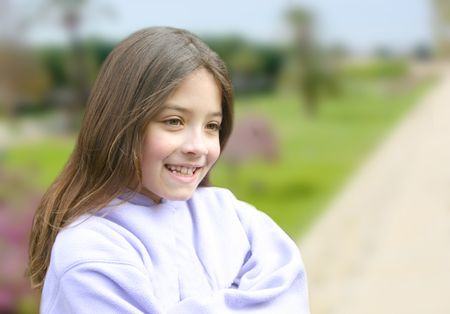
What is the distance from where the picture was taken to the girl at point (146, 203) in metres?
1.18

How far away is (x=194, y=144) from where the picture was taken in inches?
48.7

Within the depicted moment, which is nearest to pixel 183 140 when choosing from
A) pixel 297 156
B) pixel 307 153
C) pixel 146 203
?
pixel 146 203

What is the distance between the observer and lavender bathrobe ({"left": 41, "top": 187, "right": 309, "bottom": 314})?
46.2 inches

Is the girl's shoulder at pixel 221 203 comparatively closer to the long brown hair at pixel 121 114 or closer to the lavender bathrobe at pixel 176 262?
the lavender bathrobe at pixel 176 262

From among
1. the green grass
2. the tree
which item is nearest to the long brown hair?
the green grass

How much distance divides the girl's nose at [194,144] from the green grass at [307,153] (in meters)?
5.02

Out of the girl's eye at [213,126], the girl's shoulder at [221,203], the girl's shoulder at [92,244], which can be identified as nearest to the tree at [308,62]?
the girl's shoulder at [221,203]

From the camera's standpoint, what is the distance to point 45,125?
5230mm

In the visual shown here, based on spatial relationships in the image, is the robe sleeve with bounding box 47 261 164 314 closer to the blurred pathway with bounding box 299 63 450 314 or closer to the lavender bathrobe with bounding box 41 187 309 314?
the lavender bathrobe with bounding box 41 187 309 314

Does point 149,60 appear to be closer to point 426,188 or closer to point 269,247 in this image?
point 269,247

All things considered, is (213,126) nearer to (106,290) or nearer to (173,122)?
(173,122)

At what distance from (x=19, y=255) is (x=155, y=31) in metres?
2.65

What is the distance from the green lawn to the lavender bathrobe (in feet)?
11.3

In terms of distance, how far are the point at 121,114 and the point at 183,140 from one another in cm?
9
